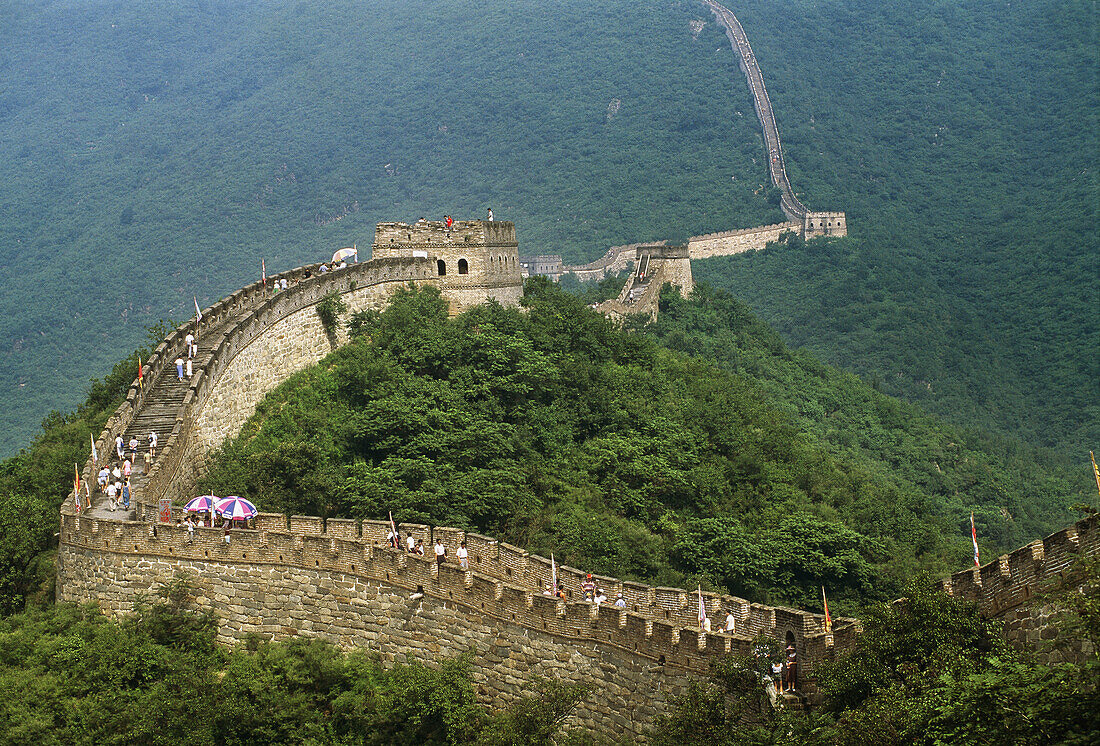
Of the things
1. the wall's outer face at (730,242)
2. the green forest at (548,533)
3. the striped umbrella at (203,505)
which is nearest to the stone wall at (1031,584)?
the green forest at (548,533)

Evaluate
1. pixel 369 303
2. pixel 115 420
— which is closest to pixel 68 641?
pixel 115 420

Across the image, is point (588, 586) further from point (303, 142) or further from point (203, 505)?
point (303, 142)

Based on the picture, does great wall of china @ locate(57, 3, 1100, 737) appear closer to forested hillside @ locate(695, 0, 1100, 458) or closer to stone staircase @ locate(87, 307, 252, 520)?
stone staircase @ locate(87, 307, 252, 520)

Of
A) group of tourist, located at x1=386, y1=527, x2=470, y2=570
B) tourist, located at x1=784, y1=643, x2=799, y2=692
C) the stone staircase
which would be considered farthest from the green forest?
group of tourist, located at x1=386, y1=527, x2=470, y2=570

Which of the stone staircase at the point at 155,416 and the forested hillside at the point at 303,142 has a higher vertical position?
the forested hillside at the point at 303,142

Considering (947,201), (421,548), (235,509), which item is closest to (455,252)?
(235,509)

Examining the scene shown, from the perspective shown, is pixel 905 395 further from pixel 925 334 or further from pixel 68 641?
pixel 68 641

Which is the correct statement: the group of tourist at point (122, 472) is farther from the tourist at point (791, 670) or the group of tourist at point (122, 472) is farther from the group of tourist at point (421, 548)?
the tourist at point (791, 670)
